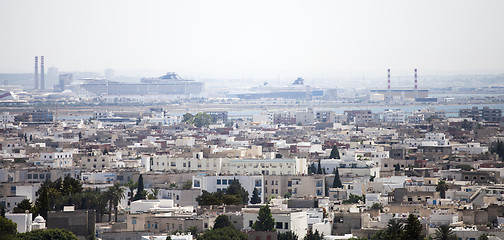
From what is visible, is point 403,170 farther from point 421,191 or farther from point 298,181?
point 421,191

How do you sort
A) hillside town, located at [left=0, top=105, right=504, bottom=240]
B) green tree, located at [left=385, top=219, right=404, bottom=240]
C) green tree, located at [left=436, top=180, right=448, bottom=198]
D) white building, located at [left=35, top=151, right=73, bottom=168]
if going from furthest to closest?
white building, located at [left=35, top=151, right=73, bottom=168] → green tree, located at [left=436, top=180, right=448, bottom=198] → hillside town, located at [left=0, top=105, right=504, bottom=240] → green tree, located at [left=385, top=219, right=404, bottom=240]

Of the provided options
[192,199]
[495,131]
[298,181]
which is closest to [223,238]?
[192,199]

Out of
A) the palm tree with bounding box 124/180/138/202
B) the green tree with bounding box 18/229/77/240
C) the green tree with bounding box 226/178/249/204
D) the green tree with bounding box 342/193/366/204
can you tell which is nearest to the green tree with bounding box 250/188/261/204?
the green tree with bounding box 226/178/249/204

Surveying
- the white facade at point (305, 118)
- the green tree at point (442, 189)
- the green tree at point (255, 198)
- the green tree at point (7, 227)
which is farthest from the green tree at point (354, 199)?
the white facade at point (305, 118)

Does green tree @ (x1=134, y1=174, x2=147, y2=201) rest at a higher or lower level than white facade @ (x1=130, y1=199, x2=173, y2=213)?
lower

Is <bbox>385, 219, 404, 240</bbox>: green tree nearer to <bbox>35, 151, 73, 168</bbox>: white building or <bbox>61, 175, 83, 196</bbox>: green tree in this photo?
<bbox>61, 175, 83, 196</bbox>: green tree

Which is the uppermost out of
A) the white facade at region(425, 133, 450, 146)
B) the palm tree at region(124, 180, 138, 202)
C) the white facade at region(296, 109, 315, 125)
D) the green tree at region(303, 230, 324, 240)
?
the green tree at region(303, 230, 324, 240)

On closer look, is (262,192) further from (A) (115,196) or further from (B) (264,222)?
(B) (264,222)
